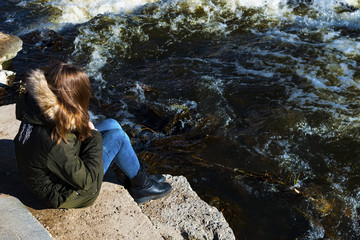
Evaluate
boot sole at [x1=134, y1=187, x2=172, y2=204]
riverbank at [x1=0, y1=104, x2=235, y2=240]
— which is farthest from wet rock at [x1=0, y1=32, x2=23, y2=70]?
boot sole at [x1=134, y1=187, x2=172, y2=204]

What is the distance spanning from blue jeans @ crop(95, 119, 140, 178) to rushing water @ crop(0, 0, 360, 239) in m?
1.07

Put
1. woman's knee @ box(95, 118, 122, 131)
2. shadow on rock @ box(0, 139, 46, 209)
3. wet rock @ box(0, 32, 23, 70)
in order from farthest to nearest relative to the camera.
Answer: wet rock @ box(0, 32, 23, 70) < woman's knee @ box(95, 118, 122, 131) < shadow on rock @ box(0, 139, 46, 209)

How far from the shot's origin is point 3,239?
2.68m

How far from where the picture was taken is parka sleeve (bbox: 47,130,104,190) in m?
2.72

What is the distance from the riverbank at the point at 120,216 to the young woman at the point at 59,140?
0.14 meters

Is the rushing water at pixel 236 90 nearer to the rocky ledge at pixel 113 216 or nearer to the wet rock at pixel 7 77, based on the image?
the wet rock at pixel 7 77

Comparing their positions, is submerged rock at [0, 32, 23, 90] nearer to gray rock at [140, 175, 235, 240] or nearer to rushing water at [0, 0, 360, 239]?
rushing water at [0, 0, 360, 239]

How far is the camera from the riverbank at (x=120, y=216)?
3076 millimetres

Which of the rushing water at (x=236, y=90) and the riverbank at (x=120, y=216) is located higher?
the riverbank at (x=120, y=216)

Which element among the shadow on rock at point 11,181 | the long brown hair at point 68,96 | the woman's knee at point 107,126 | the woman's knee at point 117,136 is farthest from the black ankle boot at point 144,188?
the long brown hair at point 68,96

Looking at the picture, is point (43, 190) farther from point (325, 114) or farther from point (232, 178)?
point (325, 114)

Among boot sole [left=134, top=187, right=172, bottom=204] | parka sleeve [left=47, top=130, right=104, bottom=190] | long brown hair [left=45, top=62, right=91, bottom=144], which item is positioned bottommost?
boot sole [left=134, top=187, right=172, bottom=204]

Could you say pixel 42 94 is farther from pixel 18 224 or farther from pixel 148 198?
pixel 148 198

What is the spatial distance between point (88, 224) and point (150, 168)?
1.49 meters
